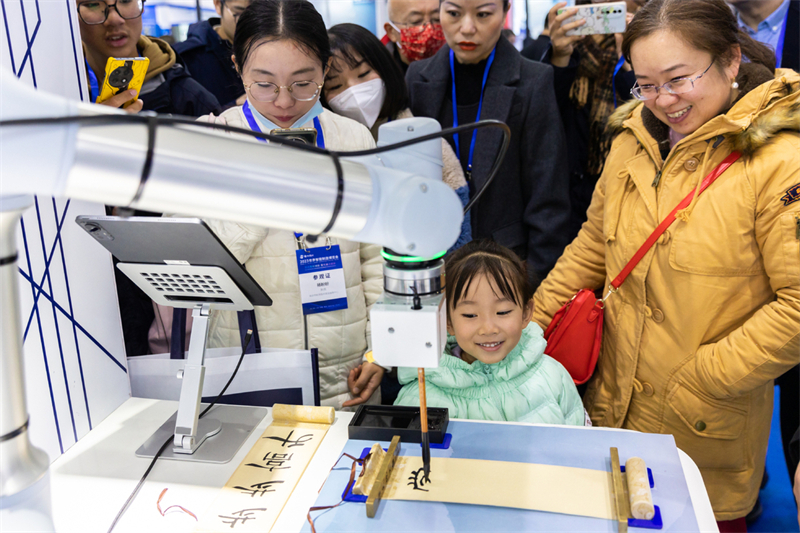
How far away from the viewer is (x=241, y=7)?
8.27 feet

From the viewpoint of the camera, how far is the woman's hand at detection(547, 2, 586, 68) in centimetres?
224

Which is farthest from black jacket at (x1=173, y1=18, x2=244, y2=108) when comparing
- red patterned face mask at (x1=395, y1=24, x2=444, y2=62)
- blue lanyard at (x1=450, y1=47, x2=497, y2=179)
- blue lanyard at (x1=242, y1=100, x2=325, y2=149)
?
blue lanyard at (x1=242, y1=100, x2=325, y2=149)

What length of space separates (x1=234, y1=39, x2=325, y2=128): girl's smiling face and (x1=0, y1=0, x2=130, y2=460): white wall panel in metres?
0.39

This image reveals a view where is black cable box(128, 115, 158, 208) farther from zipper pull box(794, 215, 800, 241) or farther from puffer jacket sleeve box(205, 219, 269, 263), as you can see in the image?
zipper pull box(794, 215, 800, 241)

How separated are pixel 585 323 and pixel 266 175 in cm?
135

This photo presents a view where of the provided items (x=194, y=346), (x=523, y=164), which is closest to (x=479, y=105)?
(x=523, y=164)

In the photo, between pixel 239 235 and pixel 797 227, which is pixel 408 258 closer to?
pixel 239 235

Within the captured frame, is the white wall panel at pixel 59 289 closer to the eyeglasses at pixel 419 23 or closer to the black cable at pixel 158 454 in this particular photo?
the black cable at pixel 158 454

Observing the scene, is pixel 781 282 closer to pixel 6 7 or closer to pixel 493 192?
pixel 493 192

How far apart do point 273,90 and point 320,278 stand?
1.60 feet

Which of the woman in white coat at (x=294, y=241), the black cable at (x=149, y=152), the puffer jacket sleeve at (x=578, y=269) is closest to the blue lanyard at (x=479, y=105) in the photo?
the puffer jacket sleeve at (x=578, y=269)

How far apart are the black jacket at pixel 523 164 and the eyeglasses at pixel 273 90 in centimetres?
73

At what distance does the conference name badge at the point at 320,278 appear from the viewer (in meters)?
1.58

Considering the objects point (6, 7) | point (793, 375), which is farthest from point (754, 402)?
point (6, 7)
